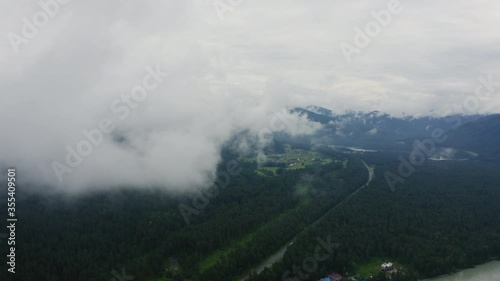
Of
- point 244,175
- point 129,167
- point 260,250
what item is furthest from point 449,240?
point 129,167

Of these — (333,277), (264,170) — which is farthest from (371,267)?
(264,170)

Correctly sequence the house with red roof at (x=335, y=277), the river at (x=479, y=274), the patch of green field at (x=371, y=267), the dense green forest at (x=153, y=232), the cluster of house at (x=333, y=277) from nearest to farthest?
the dense green forest at (x=153, y=232)
the cluster of house at (x=333, y=277)
the house with red roof at (x=335, y=277)
the patch of green field at (x=371, y=267)
the river at (x=479, y=274)

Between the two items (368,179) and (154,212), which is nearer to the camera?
(154,212)

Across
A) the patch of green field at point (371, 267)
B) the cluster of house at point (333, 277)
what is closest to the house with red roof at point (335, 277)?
the cluster of house at point (333, 277)

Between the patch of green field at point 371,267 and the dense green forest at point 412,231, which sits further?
the dense green forest at point 412,231

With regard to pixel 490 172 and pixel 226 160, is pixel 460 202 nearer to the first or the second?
pixel 490 172

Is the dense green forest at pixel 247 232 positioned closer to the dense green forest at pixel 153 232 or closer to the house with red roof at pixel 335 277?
the dense green forest at pixel 153 232
